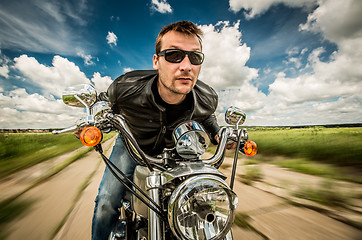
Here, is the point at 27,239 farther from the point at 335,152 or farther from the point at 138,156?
the point at 335,152

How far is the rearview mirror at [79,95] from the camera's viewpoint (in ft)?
3.28

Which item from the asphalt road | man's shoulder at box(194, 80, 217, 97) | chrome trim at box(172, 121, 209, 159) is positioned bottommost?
the asphalt road

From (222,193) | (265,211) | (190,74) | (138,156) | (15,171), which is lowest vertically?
(15,171)

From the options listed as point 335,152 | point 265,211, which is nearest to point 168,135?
point 265,211

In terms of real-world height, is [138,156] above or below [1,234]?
above

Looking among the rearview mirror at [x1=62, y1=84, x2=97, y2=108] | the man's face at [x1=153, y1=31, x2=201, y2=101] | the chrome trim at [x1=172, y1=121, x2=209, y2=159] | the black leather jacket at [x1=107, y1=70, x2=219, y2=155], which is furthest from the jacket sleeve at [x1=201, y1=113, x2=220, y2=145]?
the rearview mirror at [x1=62, y1=84, x2=97, y2=108]

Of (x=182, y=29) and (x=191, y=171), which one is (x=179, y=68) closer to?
(x=182, y=29)

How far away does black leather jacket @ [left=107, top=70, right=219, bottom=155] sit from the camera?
6.21ft

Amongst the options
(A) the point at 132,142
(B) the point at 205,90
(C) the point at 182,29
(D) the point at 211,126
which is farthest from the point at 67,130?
(B) the point at 205,90

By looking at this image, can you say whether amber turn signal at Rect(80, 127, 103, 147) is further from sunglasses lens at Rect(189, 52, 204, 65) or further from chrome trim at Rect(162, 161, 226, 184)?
sunglasses lens at Rect(189, 52, 204, 65)

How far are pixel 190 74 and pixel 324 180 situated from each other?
4555 mm

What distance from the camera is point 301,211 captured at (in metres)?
2.86

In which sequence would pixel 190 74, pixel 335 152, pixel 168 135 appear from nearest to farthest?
pixel 190 74 → pixel 168 135 → pixel 335 152

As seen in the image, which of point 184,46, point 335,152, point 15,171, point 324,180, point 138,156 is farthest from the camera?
point 15,171
